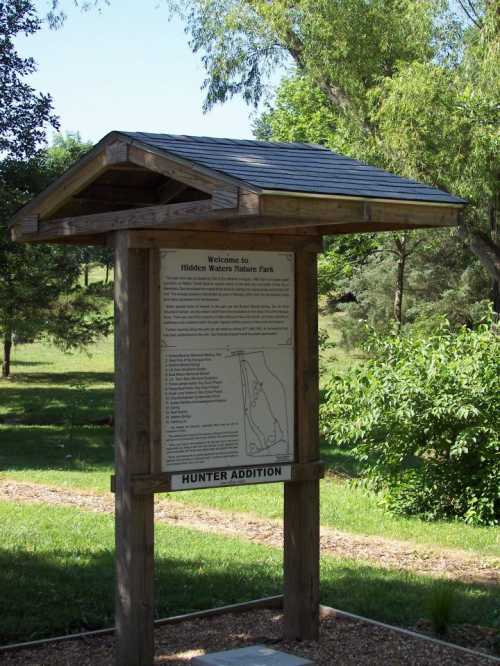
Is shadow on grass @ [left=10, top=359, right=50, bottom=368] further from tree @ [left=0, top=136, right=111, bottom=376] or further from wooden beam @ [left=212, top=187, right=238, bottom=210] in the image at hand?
wooden beam @ [left=212, top=187, right=238, bottom=210]

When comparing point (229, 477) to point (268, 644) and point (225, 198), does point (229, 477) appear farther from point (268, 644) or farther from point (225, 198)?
point (225, 198)

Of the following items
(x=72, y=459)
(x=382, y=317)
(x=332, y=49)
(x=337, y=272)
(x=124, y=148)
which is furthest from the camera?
(x=382, y=317)

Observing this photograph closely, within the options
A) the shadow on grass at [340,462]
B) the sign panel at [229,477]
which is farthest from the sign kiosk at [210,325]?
the shadow on grass at [340,462]

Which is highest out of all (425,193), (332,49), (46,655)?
(332,49)

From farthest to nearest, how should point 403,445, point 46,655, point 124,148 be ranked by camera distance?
point 403,445 → point 46,655 → point 124,148

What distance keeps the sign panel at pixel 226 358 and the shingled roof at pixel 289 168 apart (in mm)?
592

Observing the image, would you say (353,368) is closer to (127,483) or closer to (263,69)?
(127,483)

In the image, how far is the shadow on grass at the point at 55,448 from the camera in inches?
607

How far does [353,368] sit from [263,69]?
10235mm

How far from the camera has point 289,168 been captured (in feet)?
17.4

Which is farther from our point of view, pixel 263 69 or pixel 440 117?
pixel 263 69

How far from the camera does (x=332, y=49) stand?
18281 millimetres

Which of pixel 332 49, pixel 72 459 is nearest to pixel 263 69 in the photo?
pixel 332 49

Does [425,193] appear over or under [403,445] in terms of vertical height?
over
